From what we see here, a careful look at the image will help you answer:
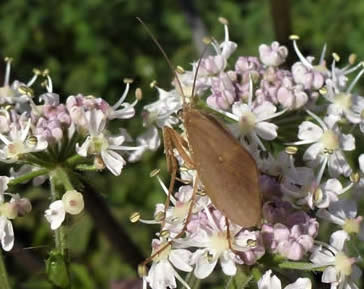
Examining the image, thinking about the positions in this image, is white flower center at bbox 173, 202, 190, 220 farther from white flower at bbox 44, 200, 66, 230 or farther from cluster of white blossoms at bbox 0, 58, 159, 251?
white flower at bbox 44, 200, 66, 230

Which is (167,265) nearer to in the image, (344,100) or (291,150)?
(291,150)

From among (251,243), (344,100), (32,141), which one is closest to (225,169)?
(251,243)

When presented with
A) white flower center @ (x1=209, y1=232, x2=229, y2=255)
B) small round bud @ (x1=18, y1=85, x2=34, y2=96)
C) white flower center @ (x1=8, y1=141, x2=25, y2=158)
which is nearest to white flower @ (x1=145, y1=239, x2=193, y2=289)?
white flower center @ (x1=209, y1=232, x2=229, y2=255)

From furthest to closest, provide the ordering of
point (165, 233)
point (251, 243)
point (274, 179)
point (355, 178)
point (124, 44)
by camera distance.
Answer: point (124, 44), point (355, 178), point (274, 179), point (165, 233), point (251, 243)

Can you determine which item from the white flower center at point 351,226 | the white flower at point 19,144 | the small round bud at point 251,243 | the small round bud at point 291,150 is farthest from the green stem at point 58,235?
the white flower center at point 351,226

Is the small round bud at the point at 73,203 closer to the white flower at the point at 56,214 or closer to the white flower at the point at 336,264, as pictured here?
the white flower at the point at 56,214
